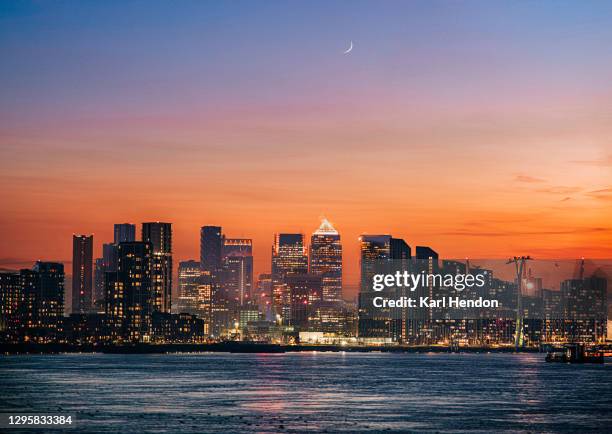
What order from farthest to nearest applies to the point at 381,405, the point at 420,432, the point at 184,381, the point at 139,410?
the point at 184,381 < the point at 381,405 < the point at 139,410 < the point at 420,432

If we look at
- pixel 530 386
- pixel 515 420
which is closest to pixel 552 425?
pixel 515 420

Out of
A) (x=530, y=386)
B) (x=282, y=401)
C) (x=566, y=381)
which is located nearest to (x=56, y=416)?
(x=282, y=401)

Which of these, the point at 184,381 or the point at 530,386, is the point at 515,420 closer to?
the point at 530,386

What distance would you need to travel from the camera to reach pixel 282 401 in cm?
11662

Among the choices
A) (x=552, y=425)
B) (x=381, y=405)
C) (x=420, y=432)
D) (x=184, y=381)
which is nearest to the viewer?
(x=420, y=432)

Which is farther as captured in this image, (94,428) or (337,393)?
(337,393)

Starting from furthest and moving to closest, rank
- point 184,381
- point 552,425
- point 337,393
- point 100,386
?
point 184,381 < point 100,386 < point 337,393 < point 552,425

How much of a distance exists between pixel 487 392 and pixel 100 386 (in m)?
51.8

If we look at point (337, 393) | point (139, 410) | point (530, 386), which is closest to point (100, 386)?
point (337, 393)

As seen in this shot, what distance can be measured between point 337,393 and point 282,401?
15920mm

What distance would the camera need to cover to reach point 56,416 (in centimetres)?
9656

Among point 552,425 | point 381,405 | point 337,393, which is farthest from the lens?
point 337,393

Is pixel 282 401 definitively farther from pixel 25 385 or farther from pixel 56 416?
pixel 25 385

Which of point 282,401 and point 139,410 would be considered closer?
point 139,410
